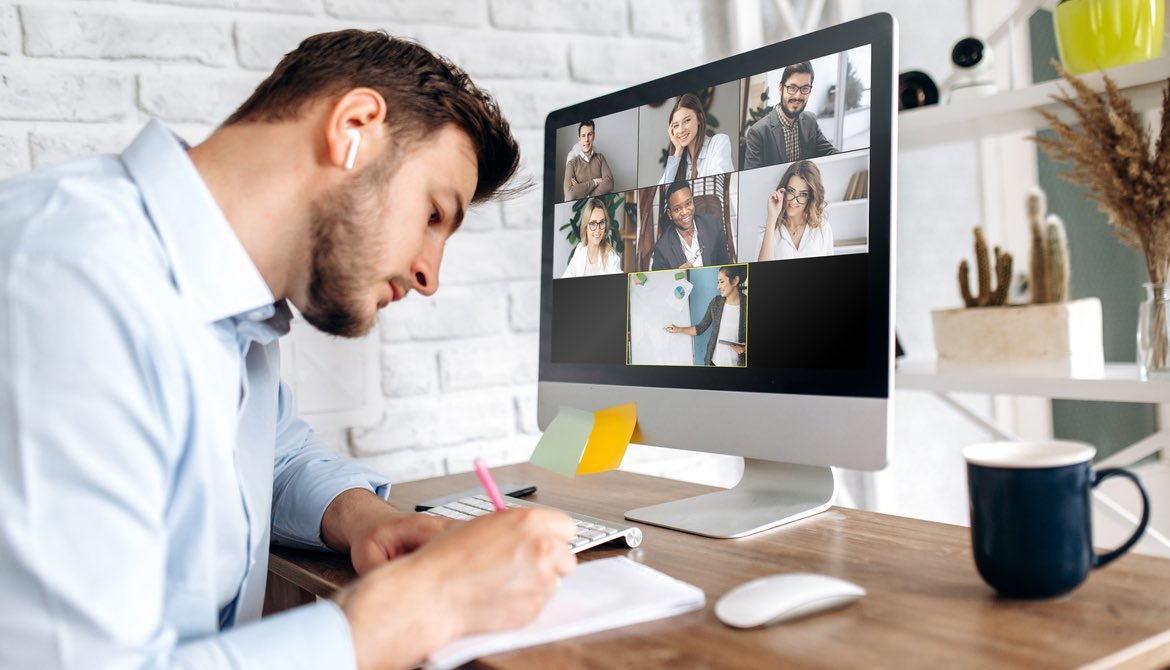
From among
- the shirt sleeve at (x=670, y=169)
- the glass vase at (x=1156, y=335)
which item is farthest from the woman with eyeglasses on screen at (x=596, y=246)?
the glass vase at (x=1156, y=335)

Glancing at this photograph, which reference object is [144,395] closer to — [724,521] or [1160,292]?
[724,521]

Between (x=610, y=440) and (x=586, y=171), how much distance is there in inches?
13.4

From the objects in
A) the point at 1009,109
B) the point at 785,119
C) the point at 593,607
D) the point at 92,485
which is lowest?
the point at 593,607

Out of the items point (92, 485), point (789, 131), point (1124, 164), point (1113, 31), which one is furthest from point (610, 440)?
point (1113, 31)

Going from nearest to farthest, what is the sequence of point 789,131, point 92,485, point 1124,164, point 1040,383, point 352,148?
point 92,485, point 352,148, point 789,131, point 1124,164, point 1040,383

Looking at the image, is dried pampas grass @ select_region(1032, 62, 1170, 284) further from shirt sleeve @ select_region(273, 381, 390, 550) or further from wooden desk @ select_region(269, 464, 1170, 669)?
shirt sleeve @ select_region(273, 381, 390, 550)

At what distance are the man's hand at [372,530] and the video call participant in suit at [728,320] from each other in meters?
0.34

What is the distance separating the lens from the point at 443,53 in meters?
1.55

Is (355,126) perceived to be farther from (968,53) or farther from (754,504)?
(968,53)

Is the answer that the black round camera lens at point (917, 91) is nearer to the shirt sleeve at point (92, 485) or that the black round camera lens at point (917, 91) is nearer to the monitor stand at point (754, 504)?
the monitor stand at point (754, 504)

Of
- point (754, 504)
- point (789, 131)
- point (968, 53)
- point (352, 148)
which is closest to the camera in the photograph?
point (352, 148)

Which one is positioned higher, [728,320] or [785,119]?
[785,119]

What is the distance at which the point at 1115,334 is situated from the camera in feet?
6.96

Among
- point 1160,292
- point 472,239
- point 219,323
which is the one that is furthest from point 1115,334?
point 219,323
